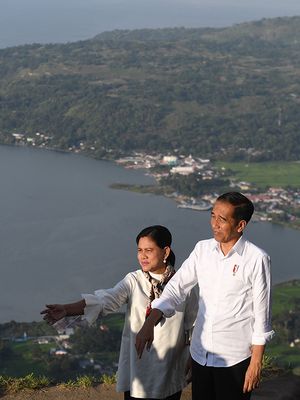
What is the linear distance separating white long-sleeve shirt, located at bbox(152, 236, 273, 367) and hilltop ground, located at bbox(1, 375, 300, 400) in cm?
79


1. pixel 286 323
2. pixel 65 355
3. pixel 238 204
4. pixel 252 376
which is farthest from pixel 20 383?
pixel 286 323

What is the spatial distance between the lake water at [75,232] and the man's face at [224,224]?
13.0 meters

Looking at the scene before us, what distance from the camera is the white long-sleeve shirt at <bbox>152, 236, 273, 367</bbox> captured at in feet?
6.68

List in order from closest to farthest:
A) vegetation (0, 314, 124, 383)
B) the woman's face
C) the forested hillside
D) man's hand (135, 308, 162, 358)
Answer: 1. man's hand (135, 308, 162, 358)
2. the woman's face
3. vegetation (0, 314, 124, 383)
4. the forested hillside

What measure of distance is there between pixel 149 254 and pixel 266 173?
33.5 metres

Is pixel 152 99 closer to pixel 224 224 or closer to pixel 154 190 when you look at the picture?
pixel 154 190

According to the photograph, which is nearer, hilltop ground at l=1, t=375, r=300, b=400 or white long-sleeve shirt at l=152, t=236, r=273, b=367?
white long-sleeve shirt at l=152, t=236, r=273, b=367

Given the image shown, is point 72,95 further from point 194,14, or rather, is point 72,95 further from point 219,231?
point 194,14

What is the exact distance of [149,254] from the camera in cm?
222

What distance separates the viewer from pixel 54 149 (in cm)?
4191

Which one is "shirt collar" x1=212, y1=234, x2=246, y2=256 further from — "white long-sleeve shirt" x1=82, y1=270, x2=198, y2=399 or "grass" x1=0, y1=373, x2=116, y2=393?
"grass" x1=0, y1=373, x2=116, y2=393

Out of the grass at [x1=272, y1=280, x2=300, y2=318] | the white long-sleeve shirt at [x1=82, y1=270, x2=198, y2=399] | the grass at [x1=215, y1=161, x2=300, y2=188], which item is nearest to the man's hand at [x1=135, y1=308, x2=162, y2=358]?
the white long-sleeve shirt at [x1=82, y1=270, x2=198, y2=399]

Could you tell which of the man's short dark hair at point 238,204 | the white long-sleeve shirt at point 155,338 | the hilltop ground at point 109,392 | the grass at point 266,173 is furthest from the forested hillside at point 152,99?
the man's short dark hair at point 238,204

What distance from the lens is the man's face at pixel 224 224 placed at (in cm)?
207
